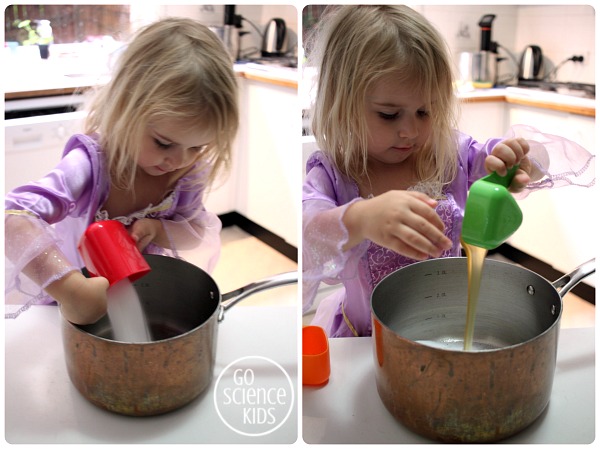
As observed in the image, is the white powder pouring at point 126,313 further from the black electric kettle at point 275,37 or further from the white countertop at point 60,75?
the black electric kettle at point 275,37

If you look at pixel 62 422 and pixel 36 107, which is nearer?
pixel 62 422

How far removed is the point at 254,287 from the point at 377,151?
0.65 feet

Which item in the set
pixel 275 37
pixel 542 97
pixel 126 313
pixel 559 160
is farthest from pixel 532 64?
pixel 126 313

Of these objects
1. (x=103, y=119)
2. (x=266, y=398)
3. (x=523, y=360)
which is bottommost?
(x=266, y=398)

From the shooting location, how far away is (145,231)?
601mm

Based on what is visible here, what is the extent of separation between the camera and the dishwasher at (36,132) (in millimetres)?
554

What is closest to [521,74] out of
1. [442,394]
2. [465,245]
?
[465,245]

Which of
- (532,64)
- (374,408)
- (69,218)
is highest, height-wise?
(532,64)

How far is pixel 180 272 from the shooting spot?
0.54 m

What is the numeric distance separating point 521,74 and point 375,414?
1392 millimetres

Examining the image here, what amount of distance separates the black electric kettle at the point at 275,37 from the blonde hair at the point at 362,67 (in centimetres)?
16

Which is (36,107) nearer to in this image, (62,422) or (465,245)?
(62,422)

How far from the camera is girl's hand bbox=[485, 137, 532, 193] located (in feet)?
1.68

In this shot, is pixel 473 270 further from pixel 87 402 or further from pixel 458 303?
pixel 87 402
